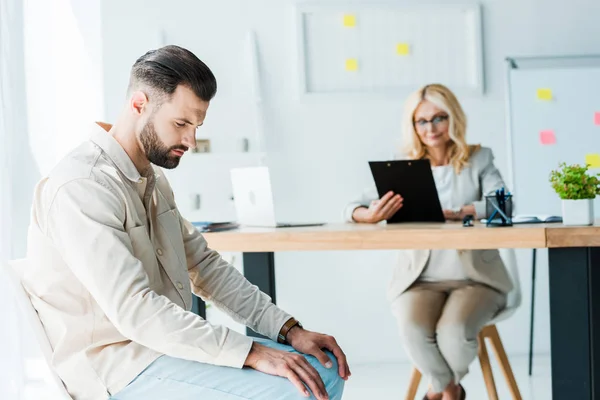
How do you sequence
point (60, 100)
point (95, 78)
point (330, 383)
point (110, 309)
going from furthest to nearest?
point (95, 78) → point (60, 100) → point (330, 383) → point (110, 309)

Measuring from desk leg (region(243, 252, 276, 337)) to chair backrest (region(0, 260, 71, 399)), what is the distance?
3.69 feet

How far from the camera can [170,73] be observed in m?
1.52

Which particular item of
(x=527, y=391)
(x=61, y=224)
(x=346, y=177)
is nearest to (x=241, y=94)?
(x=346, y=177)

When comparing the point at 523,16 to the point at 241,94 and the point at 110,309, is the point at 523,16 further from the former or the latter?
the point at 110,309

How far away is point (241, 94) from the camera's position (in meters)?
4.12

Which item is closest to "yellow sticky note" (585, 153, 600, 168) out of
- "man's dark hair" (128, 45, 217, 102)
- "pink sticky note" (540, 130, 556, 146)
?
"pink sticky note" (540, 130, 556, 146)

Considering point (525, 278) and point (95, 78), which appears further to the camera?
point (525, 278)

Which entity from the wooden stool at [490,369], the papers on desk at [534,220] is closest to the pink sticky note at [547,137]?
the wooden stool at [490,369]

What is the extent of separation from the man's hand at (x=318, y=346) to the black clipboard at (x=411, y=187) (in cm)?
104

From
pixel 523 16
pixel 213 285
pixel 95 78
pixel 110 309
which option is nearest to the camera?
pixel 110 309

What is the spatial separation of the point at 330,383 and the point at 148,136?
596 mm

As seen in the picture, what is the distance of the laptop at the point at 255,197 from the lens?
8.61 feet

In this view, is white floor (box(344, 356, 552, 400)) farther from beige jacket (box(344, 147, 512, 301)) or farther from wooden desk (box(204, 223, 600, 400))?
wooden desk (box(204, 223, 600, 400))

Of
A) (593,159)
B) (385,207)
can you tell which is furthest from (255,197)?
(593,159)
